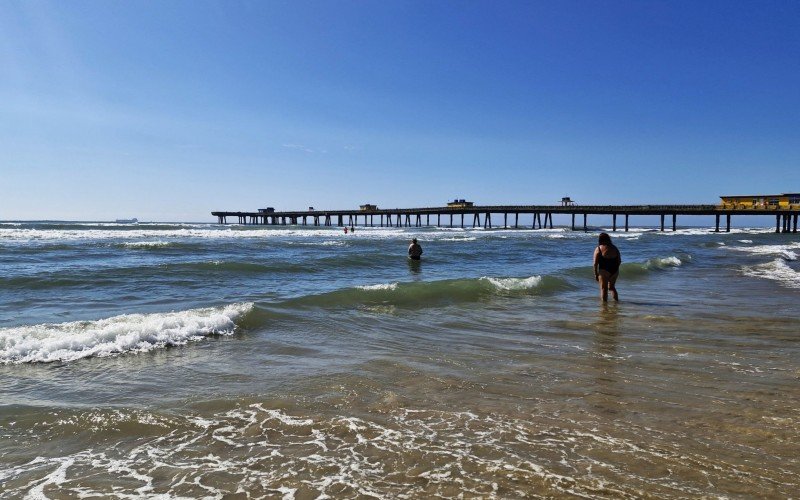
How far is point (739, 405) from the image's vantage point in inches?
166

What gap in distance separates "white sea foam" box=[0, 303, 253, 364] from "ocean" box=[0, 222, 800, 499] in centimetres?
4

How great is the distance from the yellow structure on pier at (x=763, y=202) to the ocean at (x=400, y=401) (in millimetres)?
57861

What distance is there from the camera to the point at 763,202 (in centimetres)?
5916

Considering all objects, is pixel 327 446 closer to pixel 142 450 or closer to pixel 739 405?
pixel 142 450

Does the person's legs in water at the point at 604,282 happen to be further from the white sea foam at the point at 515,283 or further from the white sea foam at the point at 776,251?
the white sea foam at the point at 776,251

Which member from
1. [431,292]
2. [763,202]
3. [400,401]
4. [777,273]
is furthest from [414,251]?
[763,202]

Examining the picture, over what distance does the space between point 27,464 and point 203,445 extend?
110 centimetres

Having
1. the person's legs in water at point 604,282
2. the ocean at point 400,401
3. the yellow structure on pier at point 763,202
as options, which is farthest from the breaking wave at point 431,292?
the yellow structure on pier at point 763,202

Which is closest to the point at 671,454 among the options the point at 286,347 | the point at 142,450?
the point at 142,450

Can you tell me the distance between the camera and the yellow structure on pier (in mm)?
55844

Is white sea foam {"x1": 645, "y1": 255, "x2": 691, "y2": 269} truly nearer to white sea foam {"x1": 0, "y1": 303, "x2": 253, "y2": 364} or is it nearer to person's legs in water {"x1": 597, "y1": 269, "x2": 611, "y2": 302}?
person's legs in water {"x1": 597, "y1": 269, "x2": 611, "y2": 302}

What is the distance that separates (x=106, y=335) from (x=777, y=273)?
19.3 meters

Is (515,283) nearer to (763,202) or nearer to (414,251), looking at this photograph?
(414,251)

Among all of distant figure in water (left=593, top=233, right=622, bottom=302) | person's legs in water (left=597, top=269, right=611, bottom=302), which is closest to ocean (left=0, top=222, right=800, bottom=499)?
person's legs in water (left=597, top=269, right=611, bottom=302)
